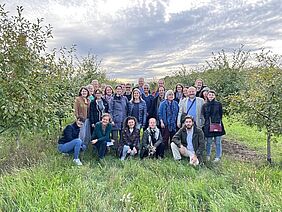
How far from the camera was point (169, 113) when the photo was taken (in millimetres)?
8492

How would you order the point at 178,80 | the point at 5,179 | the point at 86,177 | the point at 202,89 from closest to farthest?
the point at 5,179, the point at 86,177, the point at 202,89, the point at 178,80

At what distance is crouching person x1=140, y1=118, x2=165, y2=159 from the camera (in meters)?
8.23

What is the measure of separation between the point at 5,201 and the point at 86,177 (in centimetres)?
160

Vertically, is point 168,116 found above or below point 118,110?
below

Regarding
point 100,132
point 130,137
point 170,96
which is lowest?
point 130,137

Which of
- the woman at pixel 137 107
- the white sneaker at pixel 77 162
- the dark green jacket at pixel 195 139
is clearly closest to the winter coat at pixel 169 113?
the woman at pixel 137 107

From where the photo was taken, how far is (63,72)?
10.8m

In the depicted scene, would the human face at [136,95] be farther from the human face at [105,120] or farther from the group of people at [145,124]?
the human face at [105,120]

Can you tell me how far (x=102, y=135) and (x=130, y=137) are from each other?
71 centimetres

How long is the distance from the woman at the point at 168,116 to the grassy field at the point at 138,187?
135 cm

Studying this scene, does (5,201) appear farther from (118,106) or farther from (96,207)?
(118,106)

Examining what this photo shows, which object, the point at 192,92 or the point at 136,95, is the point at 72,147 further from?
the point at 192,92

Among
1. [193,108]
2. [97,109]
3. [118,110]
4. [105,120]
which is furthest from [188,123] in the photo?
[97,109]

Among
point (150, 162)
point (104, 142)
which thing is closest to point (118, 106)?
point (104, 142)
